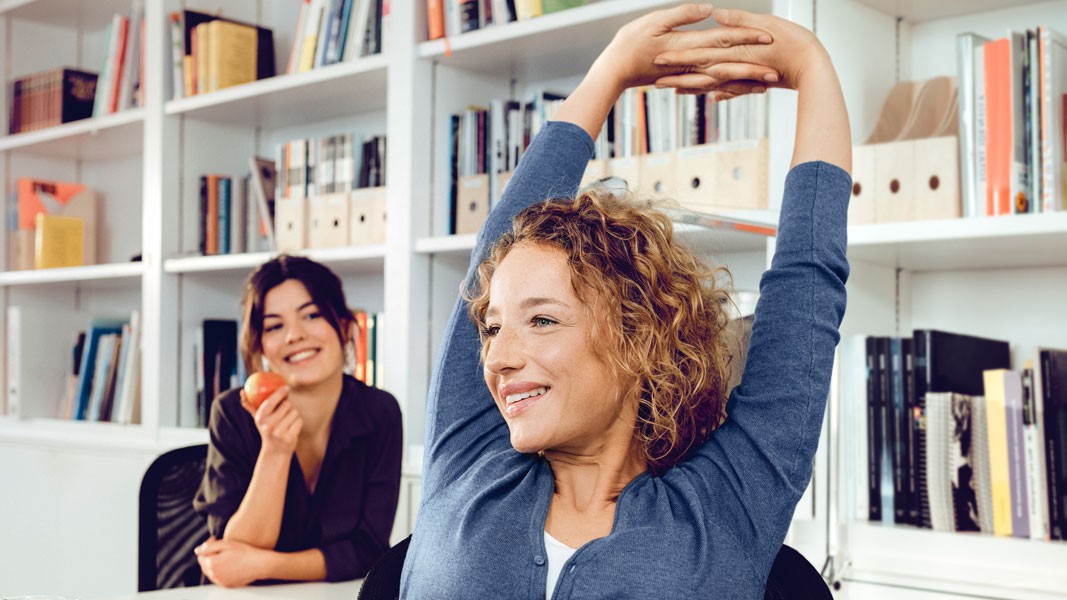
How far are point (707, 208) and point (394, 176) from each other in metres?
0.79

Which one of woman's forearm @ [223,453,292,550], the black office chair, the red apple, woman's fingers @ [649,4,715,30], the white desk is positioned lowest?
the white desk

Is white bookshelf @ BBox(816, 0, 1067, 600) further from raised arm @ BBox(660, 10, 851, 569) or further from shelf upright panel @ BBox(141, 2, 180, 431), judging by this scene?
shelf upright panel @ BBox(141, 2, 180, 431)

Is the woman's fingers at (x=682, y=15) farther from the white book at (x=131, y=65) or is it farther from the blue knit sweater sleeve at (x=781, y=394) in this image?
the white book at (x=131, y=65)

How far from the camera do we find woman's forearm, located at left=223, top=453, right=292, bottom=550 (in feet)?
6.51

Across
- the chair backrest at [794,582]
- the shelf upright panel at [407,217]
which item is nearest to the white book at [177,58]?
the shelf upright panel at [407,217]

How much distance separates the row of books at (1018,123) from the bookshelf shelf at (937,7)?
261 mm

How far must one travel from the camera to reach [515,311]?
1061mm

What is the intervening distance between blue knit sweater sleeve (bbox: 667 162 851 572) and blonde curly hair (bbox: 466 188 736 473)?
0.12 ft

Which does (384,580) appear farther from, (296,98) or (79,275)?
(79,275)

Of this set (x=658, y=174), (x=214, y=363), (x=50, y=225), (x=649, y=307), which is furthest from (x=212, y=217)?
(x=649, y=307)

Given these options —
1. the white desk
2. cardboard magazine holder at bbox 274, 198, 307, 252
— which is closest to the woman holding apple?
the white desk

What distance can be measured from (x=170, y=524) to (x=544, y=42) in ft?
4.06

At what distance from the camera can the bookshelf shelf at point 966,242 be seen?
168cm

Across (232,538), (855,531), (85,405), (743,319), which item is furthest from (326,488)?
(85,405)
